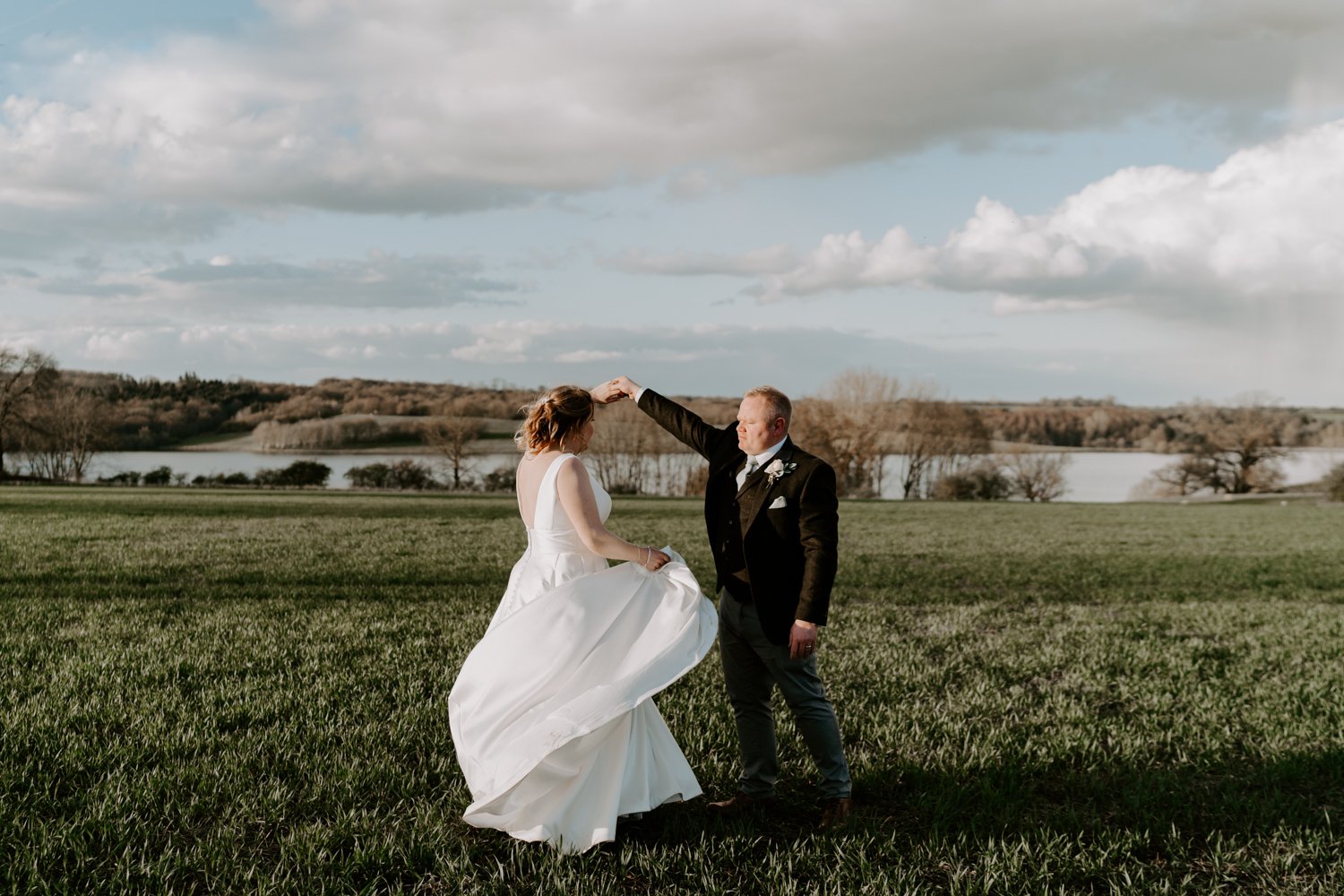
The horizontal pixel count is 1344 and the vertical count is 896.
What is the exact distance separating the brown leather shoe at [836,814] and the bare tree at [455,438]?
4968 cm

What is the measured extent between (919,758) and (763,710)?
1.58m

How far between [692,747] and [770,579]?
1928mm

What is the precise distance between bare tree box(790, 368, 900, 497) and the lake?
264cm

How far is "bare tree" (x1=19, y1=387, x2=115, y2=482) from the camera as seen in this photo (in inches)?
2297

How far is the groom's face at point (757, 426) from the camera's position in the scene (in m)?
4.64

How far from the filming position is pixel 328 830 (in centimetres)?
456

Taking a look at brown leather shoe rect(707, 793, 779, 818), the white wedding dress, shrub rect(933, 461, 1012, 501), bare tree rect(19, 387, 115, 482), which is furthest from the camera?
shrub rect(933, 461, 1012, 501)

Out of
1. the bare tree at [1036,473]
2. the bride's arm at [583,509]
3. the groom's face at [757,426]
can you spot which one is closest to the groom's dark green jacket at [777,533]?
the groom's face at [757,426]

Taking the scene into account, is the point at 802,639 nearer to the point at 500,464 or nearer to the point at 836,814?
the point at 836,814

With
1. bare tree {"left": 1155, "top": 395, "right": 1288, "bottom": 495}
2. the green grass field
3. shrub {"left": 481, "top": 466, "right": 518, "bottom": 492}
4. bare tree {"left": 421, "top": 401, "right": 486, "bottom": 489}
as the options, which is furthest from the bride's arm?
bare tree {"left": 1155, "top": 395, "right": 1288, "bottom": 495}

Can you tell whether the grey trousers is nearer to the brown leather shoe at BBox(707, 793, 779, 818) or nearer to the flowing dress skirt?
the brown leather shoe at BBox(707, 793, 779, 818)

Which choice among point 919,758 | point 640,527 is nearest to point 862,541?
point 640,527

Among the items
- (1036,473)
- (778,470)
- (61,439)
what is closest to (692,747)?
(778,470)

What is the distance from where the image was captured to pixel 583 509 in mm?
4473
